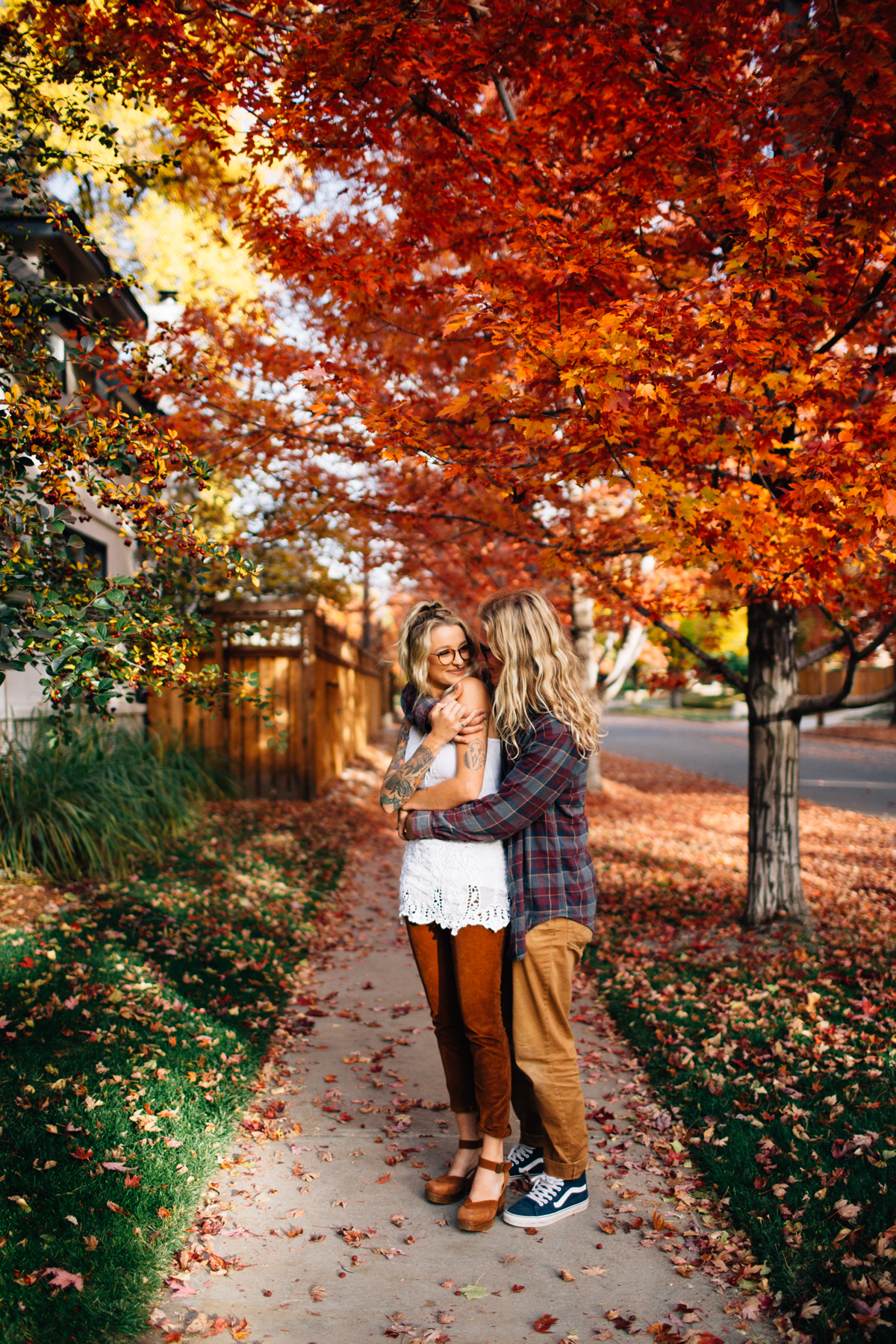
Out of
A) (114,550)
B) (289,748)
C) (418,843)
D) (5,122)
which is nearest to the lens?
(418,843)

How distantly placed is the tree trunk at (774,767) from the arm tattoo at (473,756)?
11.6ft

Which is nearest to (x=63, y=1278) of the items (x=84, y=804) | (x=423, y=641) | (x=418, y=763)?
(x=418, y=763)

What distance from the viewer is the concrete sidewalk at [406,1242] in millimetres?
2490

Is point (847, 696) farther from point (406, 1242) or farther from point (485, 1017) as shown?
point (406, 1242)

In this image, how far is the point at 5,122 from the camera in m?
3.77

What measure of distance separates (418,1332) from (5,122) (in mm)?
4916

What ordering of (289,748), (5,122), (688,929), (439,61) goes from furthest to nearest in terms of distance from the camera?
(289,748) → (688,929) → (439,61) → (5,122)

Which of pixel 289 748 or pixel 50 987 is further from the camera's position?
pixel 289 748

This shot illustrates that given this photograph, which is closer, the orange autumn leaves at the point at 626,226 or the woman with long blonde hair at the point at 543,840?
the woman with long blonde hair at the point at 543,840

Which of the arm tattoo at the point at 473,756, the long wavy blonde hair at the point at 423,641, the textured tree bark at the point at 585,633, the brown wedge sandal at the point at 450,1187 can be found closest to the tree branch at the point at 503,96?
the long wavy blonde hair at the point at 423,641

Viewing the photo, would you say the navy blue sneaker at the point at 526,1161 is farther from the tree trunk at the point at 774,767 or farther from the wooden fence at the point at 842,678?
the wooden fence at the point at 842,678

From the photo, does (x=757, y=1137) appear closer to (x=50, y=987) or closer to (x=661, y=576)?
(x=50, y=987)

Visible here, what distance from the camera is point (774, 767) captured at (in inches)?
235

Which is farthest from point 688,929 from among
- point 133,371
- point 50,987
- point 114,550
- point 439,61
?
point 114,550
